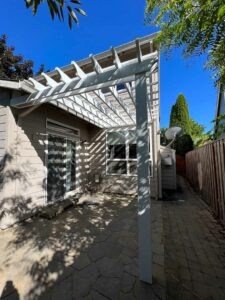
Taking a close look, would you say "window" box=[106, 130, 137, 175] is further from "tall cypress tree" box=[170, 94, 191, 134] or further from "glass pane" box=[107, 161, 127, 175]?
"tall cypress tree" box=[170, 94, 191, 134]

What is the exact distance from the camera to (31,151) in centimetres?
444

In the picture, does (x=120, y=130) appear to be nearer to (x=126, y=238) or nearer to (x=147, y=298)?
(x=126, y=238)

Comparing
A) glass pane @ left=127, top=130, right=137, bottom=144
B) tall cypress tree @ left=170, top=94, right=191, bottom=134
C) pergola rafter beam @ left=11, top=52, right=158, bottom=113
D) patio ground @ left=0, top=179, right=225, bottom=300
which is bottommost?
patio ground @ left=0, top=179, right=225, bottom=300

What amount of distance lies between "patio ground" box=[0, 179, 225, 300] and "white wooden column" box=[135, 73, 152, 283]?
10.2 inches

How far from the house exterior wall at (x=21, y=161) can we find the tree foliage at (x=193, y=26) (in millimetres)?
3758

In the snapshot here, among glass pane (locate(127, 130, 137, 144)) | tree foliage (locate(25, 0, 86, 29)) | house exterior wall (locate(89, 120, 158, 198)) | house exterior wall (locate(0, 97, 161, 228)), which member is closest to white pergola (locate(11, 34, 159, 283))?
house exterior wall (locate(0, 97, 161, 228))

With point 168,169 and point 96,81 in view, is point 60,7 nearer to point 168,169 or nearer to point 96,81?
point 96,81

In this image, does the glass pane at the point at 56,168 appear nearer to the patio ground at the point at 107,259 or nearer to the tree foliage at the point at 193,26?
the patio ground at the point at 107,259

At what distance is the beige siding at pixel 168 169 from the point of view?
7.71 m

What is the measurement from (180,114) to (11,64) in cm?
1641

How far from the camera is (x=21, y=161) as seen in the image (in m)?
4.09

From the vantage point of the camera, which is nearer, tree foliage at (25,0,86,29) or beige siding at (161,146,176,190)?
tree foliage at (25,0,86,29)

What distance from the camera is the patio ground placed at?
200 cm

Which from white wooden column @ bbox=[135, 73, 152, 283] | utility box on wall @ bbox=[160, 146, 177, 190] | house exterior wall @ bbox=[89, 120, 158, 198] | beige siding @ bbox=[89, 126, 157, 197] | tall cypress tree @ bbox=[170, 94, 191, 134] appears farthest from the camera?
tall cypress tree @ bbox=[170, 94, 191, 134]
